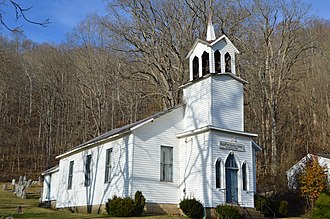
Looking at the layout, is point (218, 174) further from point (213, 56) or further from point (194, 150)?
point (213, 56)

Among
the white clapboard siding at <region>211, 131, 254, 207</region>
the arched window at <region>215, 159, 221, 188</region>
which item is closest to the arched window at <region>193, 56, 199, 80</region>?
the white clapboard siding at <region>211, 131, 254, 207</region>

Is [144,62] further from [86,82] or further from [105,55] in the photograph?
[86,82]

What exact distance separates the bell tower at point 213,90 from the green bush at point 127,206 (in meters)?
5.25

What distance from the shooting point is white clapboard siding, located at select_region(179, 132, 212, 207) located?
21.0 metres

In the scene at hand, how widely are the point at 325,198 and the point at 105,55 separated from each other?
30.5 m

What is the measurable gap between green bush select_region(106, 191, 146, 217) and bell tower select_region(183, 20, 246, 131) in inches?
207

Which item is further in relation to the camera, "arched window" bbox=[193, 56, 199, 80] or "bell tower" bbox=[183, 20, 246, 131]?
"arched window" bbox=[193, 56, 199, 80]

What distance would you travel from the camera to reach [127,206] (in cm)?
1972

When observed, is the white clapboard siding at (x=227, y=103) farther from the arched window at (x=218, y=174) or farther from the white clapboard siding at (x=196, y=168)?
the arched window at (x=218, y=174)

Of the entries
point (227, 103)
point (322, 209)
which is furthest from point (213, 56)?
point (322, 209)

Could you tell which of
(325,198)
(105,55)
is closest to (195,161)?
(325,198)

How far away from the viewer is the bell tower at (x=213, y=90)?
74.2ft

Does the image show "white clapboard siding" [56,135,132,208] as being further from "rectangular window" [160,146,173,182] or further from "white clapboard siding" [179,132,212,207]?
"white clapboard siding" [179,132,212,207]

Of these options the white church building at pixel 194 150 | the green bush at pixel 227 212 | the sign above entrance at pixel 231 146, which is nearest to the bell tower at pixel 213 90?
the white church building at pixel 194 150
